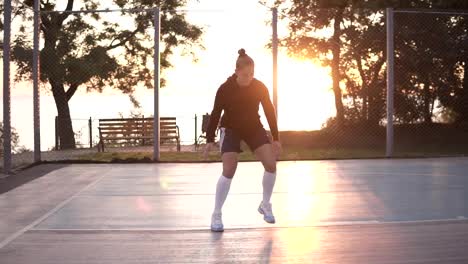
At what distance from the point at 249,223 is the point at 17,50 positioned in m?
15.2

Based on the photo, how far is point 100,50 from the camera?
21.8 meters

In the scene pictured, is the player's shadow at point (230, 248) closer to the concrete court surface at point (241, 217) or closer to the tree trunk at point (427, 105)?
the concrete court surface at point (241, 217)

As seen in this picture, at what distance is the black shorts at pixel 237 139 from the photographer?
7.10 meters

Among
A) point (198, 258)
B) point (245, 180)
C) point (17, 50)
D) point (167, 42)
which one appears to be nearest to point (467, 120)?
point (167, 42)

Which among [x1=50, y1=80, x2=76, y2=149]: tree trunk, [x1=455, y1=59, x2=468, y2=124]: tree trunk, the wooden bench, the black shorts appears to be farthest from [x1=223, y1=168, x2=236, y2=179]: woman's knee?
[x1=50, y1=80, x2=76, y2=149]: tree trunk

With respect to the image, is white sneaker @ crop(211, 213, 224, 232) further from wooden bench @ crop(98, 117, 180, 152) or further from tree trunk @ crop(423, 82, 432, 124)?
tree trunk @ crop(423, 82, 432, 124)

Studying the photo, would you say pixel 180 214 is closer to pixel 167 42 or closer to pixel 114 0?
pixel 167 42

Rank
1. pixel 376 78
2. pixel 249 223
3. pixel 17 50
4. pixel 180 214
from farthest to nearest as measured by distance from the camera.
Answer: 1. pixel 17 50
2. pixel 376 78
3. pixel 180 214
4. pixel 249 223

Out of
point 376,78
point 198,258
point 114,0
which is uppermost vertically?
point 114,0

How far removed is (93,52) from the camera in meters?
21.8

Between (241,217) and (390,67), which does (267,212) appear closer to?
(241,217)

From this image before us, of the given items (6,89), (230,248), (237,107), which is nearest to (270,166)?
(237,107)

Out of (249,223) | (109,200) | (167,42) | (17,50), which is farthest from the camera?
(167,42)

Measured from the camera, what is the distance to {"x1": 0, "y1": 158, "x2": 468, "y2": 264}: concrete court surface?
604cm
